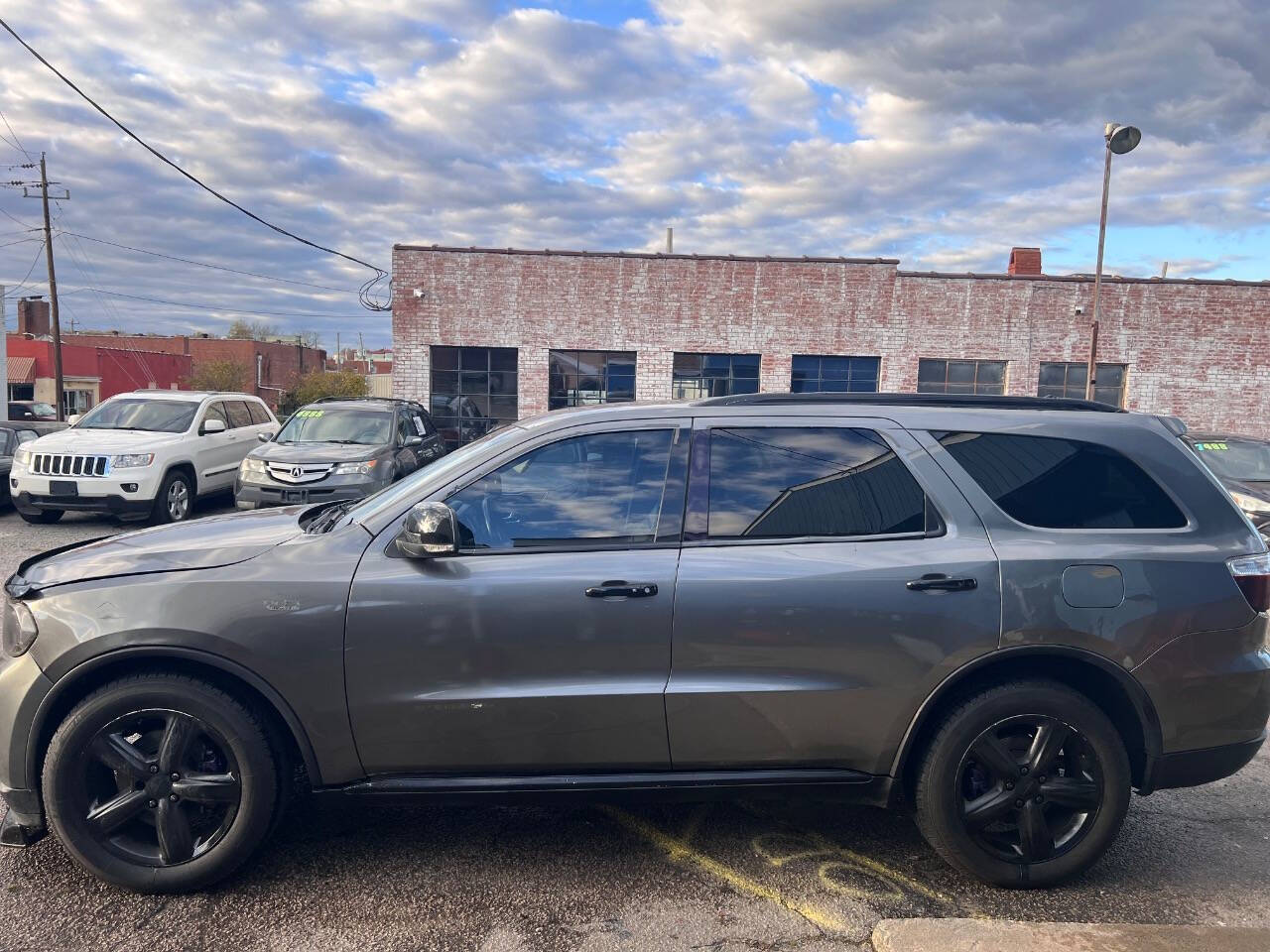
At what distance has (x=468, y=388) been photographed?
20.7 m

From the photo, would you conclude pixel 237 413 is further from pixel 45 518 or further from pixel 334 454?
pixel 334 454

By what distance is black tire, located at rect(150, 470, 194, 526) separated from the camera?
11102mm

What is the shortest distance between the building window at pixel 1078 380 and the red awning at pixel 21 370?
200 feet

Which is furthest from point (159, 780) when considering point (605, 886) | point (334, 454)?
point (334, 454)

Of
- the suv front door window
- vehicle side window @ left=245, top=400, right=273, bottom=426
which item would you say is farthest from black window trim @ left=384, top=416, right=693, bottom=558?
vehicle side window @ left=245, top=400, right=273, bottom=426

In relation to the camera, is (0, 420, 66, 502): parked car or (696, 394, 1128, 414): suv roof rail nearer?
(696, 394, 1128, 414): suv roof rail

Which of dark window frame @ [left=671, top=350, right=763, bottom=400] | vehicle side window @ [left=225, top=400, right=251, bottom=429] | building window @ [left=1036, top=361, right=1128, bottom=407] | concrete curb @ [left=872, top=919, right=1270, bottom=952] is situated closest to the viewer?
concrete curb @ [left=872, top=919, right=1270, bottom=952]

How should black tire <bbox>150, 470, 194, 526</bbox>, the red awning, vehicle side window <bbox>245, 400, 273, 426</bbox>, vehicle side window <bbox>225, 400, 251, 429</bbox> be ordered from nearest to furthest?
black tire <bbox>150, 470, 194, 526</bbox>, vehicle side window <bbox>225, 400, 251, 429</bbox>, vehicle side window <bbox>245, 400, 273, 426</bbox>, the red awning

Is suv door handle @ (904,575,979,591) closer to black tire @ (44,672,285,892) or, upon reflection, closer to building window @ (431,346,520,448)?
black tire @ (44,672,285,892)

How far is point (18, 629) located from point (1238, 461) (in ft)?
40.1

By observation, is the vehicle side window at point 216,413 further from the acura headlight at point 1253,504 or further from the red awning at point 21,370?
the red awning at point 21,370

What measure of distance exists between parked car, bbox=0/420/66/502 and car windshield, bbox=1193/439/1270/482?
50.7 ft

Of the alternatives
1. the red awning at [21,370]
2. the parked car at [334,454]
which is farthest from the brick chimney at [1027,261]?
the red awning at [21,370]

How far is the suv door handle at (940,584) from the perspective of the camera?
3.13 meters
